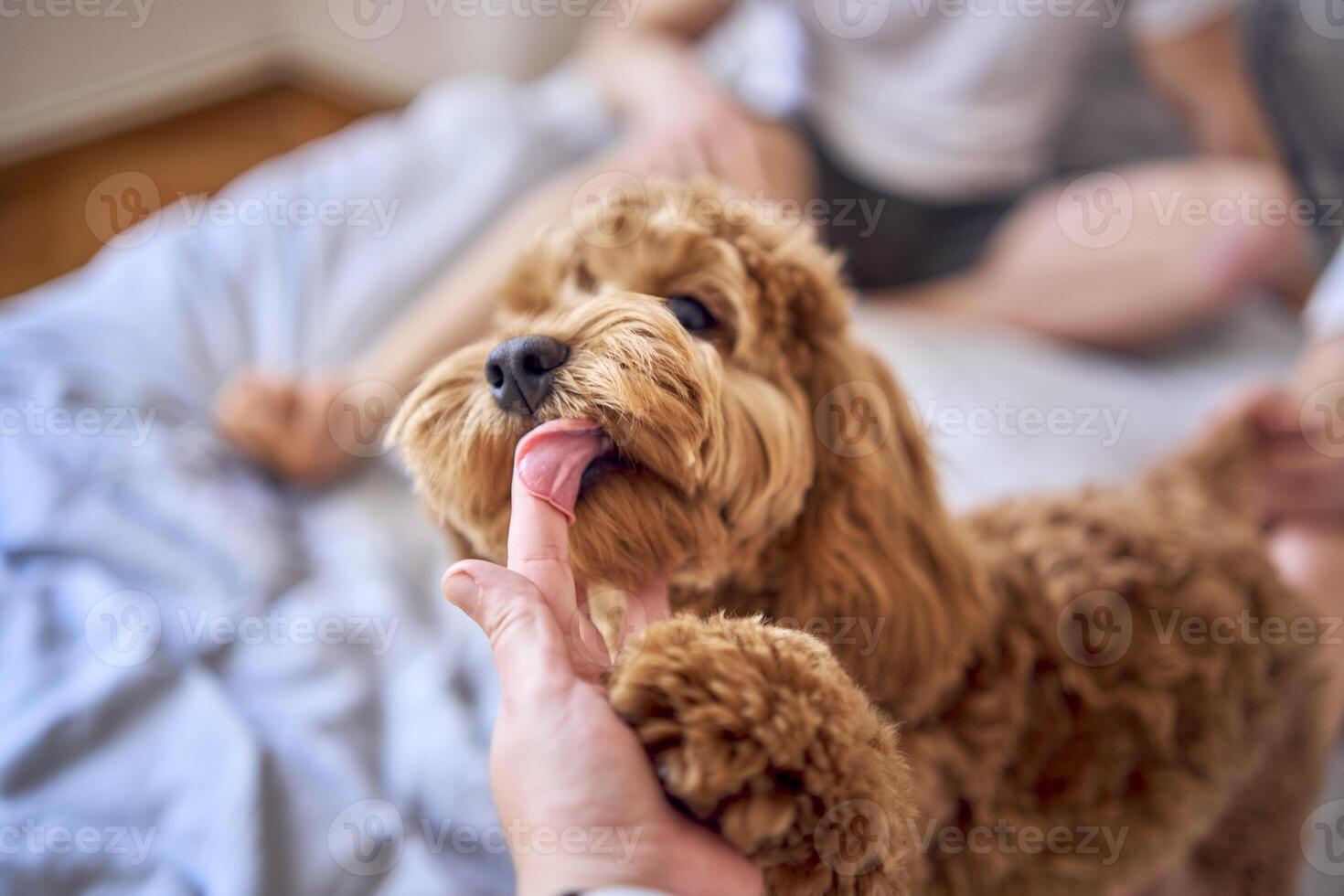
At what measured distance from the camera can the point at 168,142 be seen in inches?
143

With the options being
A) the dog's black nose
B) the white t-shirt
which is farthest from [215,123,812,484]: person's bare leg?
the dog's black nose

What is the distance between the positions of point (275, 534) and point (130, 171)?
2569mm

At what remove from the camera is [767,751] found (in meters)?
0.61

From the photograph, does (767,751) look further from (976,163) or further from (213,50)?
(213,50)

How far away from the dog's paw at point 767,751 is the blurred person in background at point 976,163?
1.46 m

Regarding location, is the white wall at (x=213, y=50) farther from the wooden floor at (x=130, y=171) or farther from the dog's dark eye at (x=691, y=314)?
the dog's dark eye at (x=691, y=314)

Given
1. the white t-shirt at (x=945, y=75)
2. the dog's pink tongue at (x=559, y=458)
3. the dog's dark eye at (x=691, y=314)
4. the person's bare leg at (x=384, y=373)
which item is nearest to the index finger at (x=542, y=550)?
the dog's pink tongue at (x=559, y=458)

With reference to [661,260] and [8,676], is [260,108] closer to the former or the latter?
[8,676]

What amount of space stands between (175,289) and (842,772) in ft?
6.37

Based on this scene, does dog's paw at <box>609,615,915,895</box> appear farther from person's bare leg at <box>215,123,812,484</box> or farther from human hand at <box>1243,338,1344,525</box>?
human hand at <box>1243,338,1344,525</box>

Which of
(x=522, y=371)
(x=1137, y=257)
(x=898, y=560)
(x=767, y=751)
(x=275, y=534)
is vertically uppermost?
(x=522, y=371)

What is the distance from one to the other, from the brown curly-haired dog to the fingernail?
0.22 metres

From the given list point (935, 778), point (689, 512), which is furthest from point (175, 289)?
point (935, 778)

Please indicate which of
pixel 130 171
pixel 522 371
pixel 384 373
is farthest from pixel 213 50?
pixel 522 371
